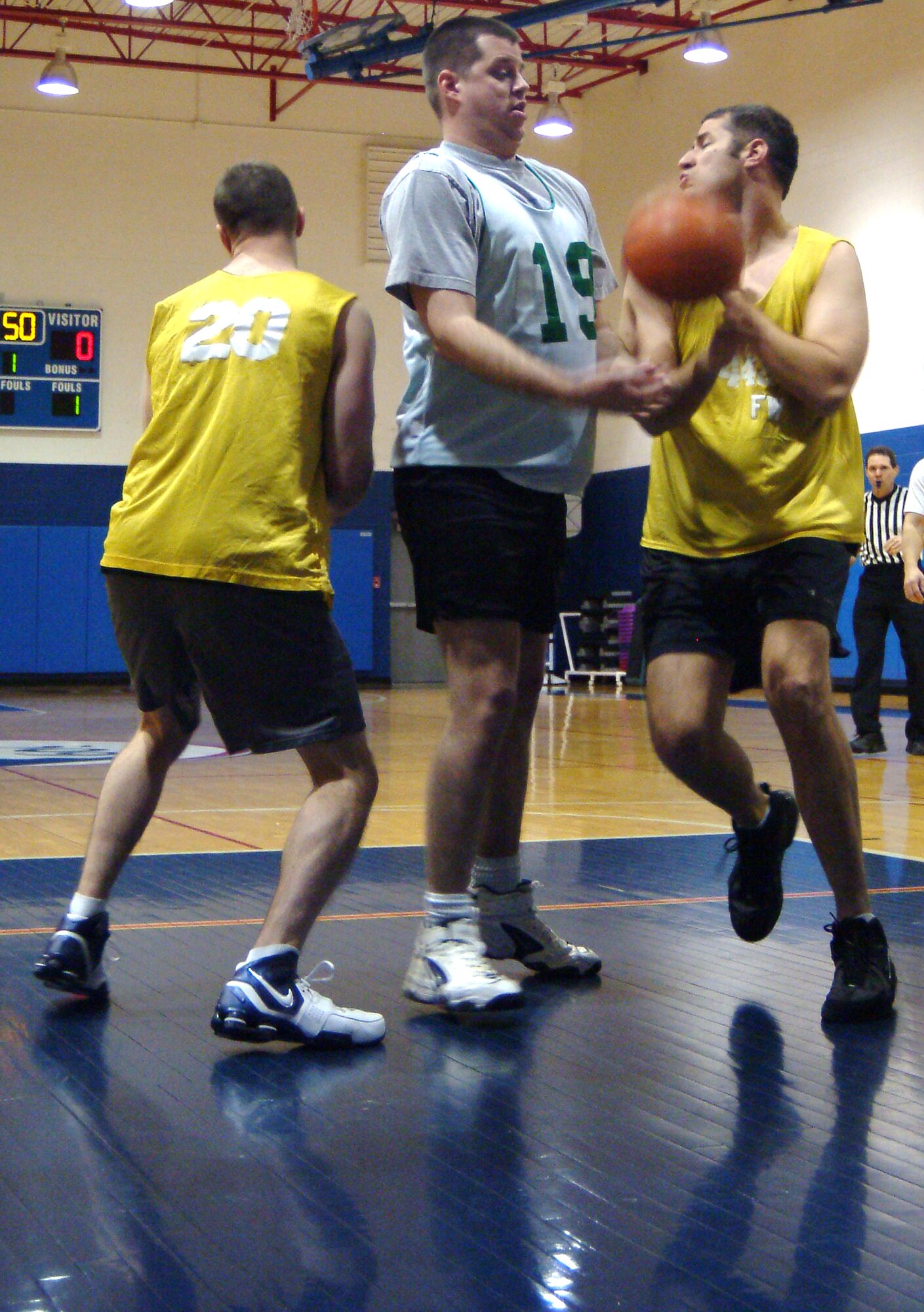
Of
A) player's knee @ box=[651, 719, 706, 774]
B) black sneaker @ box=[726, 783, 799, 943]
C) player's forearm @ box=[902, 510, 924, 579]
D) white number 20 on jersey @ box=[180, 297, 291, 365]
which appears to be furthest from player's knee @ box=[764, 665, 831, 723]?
player's forearm @ box=[902, 510, 924, 579]

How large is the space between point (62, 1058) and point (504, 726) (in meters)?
0.90

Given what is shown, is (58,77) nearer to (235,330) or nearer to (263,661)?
(235,330)

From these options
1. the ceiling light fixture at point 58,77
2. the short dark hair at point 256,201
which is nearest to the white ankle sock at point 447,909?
the short dark hair at point 256,201

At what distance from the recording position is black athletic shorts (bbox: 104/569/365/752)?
2.49 meters

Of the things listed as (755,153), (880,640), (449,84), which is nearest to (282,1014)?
(449,84)

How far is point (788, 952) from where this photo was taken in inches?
125

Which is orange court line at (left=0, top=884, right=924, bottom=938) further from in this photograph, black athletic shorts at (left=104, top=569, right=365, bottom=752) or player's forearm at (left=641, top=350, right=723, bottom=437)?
player's forearm at (left=641, top=350, right=723, bottom=437)

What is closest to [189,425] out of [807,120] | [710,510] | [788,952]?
[710,510]

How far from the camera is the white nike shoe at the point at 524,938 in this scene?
2.93m

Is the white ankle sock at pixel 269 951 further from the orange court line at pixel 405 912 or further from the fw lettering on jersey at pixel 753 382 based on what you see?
the fw lettering on jersey at pixel 753 382

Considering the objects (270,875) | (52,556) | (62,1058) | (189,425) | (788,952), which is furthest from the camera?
(52,556)

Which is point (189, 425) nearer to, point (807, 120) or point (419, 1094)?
point (419, 1094)

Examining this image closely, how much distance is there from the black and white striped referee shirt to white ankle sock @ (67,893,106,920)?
6.75 meters

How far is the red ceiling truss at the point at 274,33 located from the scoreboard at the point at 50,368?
2743mm
